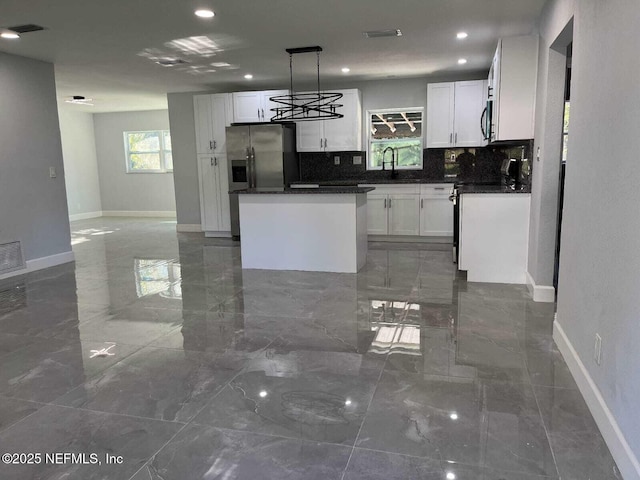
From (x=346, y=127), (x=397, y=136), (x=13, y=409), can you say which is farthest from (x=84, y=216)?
(x=13, y=409)

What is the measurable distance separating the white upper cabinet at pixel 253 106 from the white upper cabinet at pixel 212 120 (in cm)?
15

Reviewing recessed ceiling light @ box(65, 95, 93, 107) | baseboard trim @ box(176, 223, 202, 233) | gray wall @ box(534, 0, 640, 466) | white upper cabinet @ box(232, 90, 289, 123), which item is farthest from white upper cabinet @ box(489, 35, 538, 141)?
recessed ceiling light @ box(65, 95, 93, 107)

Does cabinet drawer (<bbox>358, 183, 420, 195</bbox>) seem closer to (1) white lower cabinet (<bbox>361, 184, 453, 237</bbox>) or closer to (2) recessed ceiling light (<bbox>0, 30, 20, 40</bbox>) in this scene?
(1) white lower cabinet (<bbox>361, 184, 453, 237</bbox>)

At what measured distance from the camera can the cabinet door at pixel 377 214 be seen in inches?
272

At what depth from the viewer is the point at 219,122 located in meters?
7.51

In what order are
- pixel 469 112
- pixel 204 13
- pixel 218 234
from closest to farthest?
pixel 204 13
pixel 469 112
pixel 218 234

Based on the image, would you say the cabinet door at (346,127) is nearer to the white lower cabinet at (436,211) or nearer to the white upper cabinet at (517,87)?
the white lower cabinet at (436,211)

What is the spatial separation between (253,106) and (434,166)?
9.68 ft

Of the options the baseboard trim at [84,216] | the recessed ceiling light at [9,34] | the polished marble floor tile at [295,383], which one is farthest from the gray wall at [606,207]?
the baseboard trim at [84,216]

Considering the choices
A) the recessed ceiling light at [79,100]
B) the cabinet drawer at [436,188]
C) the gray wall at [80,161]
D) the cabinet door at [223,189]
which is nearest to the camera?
the cabinet drawer at [436,188]

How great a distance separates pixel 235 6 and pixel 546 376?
344 cm

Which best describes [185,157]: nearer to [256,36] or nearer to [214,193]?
[214,193]

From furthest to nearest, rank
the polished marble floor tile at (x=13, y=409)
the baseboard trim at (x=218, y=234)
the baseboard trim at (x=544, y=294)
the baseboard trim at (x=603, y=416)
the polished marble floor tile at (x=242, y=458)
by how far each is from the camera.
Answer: the baseboard trim at (x=218, y=234), the baseboard trim at (x=544, y=294), the polished marble floor tile at (x=13, y=409), the polished marble floor tile at (x=242, y=458), the baseboard trim at (x=603, y=416)

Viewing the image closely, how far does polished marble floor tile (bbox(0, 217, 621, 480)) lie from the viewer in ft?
6.21
